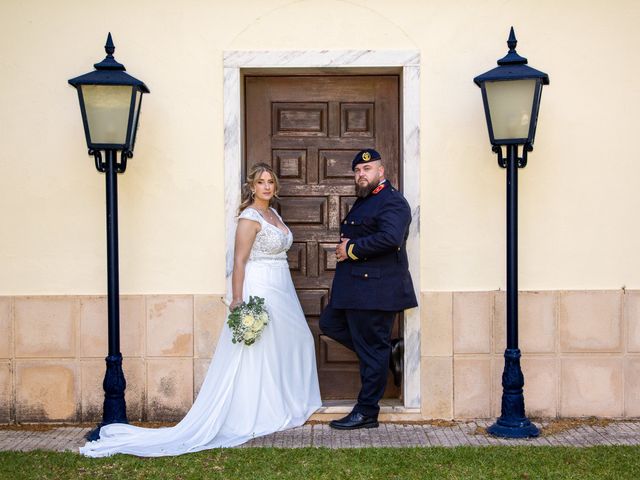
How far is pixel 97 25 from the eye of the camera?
573cm

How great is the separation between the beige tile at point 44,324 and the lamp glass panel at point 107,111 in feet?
4.47

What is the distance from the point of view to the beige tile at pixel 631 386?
228 inches

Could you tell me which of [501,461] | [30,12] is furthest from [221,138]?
[501,461]

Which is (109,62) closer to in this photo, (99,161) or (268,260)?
(99,161)

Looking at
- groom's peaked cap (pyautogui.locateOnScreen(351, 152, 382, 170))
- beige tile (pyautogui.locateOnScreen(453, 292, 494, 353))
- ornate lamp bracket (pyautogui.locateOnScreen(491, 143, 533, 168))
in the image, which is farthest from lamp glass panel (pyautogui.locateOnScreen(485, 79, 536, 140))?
beige tile (pyautogui.locateOnScreen(453, 292, 494, 353))

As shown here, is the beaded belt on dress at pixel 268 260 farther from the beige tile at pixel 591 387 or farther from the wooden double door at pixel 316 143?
the beige tile at pixel 591 387

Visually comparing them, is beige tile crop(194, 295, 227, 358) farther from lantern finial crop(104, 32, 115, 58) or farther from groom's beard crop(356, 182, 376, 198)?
lantern finial crop(104, 32, 115, 58)

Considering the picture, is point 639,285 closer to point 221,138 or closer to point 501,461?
point 501,461

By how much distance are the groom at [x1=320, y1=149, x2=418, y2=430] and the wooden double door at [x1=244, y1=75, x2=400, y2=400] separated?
53cm

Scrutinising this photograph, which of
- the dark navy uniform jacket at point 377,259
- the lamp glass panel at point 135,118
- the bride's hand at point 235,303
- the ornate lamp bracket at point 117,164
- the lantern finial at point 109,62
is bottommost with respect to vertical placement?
the bride's hand at point 235,303

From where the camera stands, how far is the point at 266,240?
219 inches

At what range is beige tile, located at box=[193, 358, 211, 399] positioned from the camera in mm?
5797

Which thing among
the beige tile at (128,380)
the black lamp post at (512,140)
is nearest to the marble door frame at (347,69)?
the black lamp post at (512,140)

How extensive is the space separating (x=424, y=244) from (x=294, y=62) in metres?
1.68
